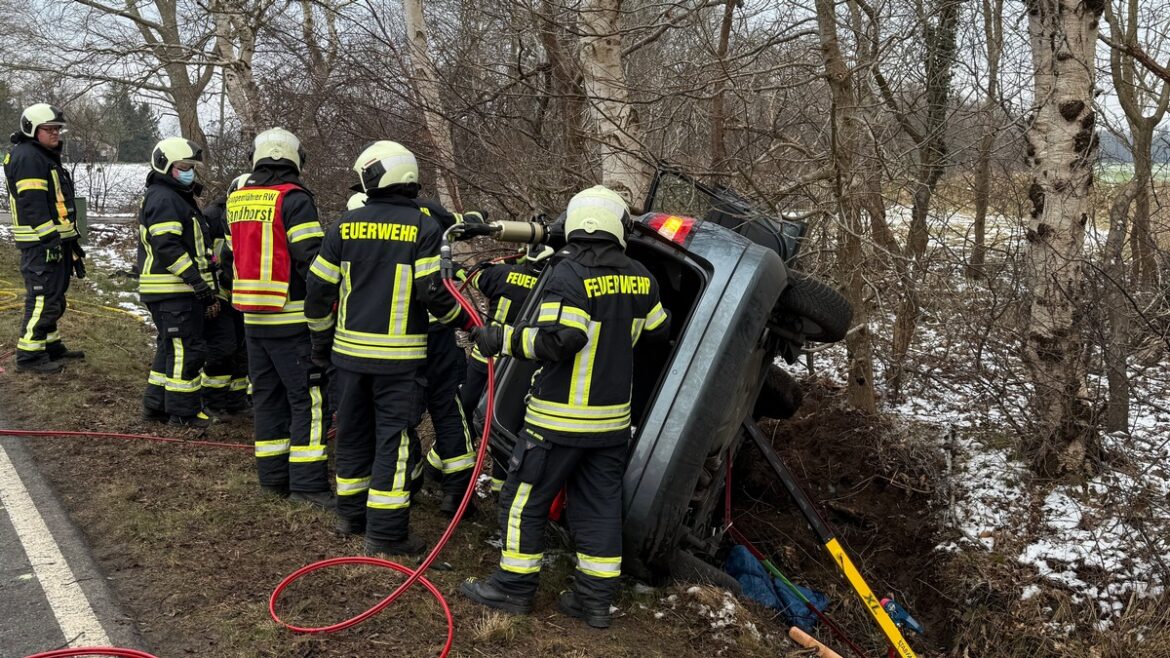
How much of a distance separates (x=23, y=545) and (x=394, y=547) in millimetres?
1682

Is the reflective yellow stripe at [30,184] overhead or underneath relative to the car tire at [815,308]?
overhead

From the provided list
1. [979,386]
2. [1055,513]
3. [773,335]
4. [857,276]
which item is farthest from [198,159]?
[1055,513]

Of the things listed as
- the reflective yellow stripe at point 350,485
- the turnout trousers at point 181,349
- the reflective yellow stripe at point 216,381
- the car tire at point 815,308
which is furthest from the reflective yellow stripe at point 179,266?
the car tire at point 815,308

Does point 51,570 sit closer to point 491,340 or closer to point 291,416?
point 291,416

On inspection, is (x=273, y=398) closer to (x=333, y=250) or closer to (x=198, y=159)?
(x=333, y=250)

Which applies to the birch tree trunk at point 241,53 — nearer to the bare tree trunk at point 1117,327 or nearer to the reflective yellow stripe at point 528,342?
the reflective yellow stripe at point 528,342

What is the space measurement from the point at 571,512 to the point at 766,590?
4.16 ft

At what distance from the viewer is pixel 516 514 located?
11.8 ft

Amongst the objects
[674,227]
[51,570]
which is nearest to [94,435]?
[51,570]

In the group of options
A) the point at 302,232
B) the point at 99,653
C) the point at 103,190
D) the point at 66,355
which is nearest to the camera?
the point at 99,653

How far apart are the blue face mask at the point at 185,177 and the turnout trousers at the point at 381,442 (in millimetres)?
2295

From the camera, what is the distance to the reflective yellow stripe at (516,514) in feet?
11.7

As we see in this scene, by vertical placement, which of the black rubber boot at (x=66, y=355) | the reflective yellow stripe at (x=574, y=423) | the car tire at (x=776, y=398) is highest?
the reflective yellow stripe at (x=574, y=423)

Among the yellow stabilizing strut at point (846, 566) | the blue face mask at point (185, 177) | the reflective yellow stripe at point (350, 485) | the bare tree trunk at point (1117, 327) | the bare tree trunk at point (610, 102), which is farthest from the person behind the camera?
the bare tree trunk at point (610, 102)
